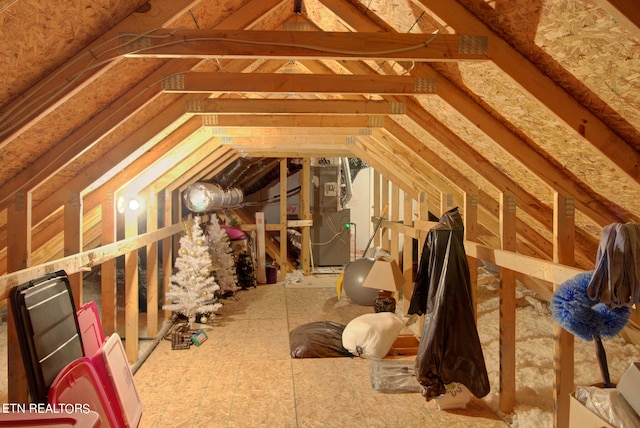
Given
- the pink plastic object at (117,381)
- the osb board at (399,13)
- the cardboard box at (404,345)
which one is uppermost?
the osb board at (399,13)

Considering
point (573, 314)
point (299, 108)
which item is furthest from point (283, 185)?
point (573, 314)

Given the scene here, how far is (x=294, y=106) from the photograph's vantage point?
4062 millimetres

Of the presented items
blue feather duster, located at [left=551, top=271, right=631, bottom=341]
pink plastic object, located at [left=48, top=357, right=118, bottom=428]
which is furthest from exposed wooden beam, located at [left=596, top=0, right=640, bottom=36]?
pink plastic object, located at [left=48, top=357, right=118, bottom=428]

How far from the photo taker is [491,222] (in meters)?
5.48

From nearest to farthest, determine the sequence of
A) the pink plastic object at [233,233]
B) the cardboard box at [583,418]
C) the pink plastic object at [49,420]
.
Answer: the pink plastic object at [49,420] < the cardboard box at [583,418] < the pink plastic object at [233,233]

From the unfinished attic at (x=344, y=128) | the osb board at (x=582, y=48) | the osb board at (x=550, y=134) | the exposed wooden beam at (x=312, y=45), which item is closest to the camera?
the osb board at (x=582, y=48)

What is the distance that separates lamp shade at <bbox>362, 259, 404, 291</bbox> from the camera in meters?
5.19

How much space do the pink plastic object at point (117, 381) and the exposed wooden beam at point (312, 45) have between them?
170 centimetres

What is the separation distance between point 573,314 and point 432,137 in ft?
7.66

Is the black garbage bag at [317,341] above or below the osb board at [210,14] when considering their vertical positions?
below

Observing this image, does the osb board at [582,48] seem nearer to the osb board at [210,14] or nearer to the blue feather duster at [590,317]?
the blue feather duster at [590,317]

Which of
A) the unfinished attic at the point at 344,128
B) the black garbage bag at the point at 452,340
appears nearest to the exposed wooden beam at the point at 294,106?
the unfinished attic at the point at 344,128

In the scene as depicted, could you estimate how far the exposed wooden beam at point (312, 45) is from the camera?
97.2 inches

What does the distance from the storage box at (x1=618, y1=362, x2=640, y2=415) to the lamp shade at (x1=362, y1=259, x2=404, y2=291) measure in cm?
341
